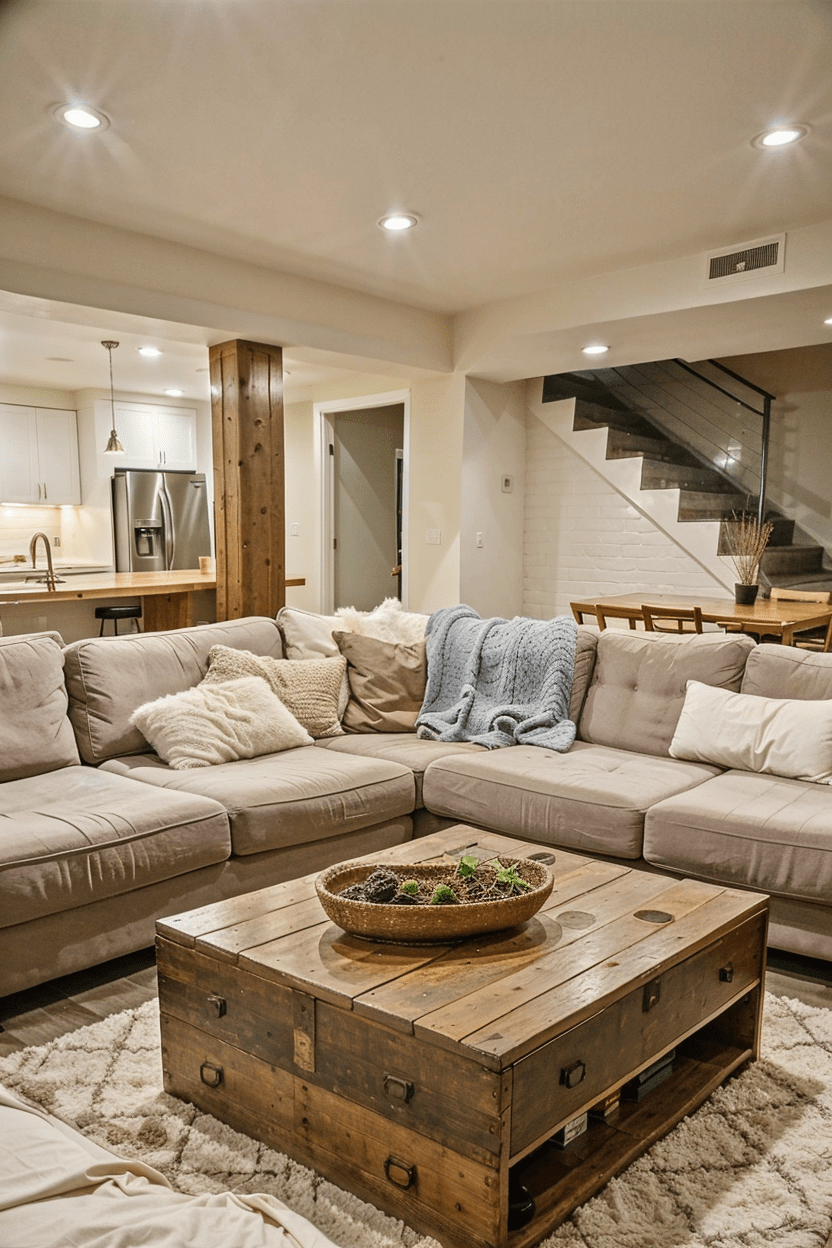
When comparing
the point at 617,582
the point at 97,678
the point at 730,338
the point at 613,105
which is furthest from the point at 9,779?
the point at 617,582

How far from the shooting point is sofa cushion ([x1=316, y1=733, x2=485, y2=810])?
3377mm

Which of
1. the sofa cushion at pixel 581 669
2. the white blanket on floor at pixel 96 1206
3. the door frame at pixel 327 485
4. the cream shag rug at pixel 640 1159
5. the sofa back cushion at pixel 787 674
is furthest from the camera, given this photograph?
the door frame at pixel 327 485

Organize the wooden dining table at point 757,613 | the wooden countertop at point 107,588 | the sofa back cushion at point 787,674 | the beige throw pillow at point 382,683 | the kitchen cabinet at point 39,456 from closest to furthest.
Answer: the sofa back cushion at point 787,674 < the beige throw pillow at point 382,683 < the wooden dining table at point 757,613 < the wooden countertop at point 107,588 < the kitchen cabinet at point 39,456

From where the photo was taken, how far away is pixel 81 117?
2990 mm

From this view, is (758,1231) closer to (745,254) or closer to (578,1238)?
(578,1238)

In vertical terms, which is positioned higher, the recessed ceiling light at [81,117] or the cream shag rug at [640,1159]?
the recessed ceiling light at [81,117]

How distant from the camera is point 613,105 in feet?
9.46

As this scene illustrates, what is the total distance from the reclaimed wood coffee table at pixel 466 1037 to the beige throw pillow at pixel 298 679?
154 cm

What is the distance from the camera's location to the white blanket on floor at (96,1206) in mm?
879

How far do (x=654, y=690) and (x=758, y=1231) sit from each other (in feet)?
6.89

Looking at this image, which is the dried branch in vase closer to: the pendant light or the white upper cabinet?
the pendant light

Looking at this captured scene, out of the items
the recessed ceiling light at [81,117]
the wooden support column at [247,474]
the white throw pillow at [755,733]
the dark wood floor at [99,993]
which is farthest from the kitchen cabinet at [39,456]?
the white throw pillow at [755,733]

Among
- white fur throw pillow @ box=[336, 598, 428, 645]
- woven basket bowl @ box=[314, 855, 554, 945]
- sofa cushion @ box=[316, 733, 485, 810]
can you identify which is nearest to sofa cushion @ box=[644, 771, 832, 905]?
sofa cushion @ box=[316, 733, 485, 810]

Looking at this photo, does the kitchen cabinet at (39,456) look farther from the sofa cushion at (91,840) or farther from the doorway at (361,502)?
the sofa cushion at (91,840)
